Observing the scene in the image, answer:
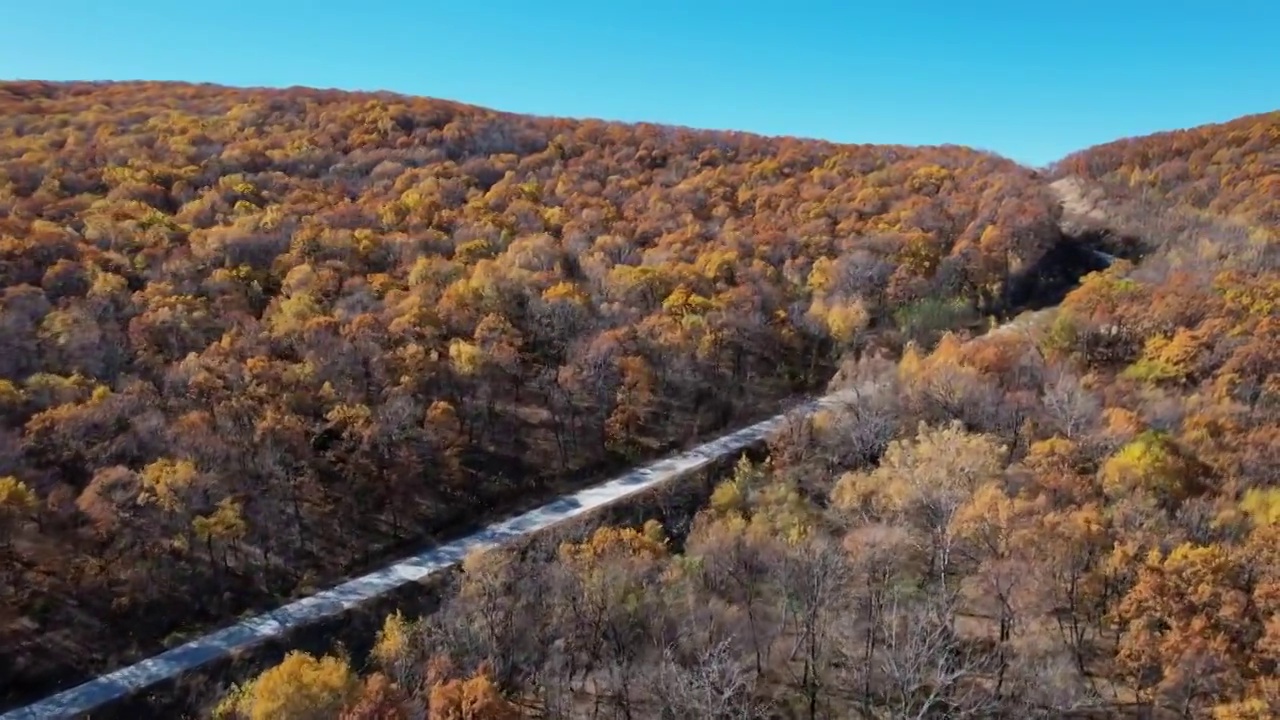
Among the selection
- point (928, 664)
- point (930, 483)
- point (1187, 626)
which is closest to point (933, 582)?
point (930, 483)

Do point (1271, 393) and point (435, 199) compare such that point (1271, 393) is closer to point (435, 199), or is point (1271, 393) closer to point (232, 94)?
point (435, 199)

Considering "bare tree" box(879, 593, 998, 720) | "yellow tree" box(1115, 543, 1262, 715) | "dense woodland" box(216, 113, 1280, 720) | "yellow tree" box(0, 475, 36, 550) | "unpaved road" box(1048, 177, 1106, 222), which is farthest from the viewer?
"unpaved road" box(1048, 177, 1106, 222)

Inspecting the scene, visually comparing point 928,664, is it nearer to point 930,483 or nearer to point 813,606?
point 813,606

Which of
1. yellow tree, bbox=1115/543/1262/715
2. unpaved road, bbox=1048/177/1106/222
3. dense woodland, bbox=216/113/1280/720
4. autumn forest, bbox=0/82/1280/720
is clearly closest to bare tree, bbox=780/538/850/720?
dense woodland, bbox=216/113/1280/720

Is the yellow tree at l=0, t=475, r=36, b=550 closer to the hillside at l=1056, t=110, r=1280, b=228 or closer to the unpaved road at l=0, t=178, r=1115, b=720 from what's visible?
the unpaved road at l=0, t=178, r=1115, b=720

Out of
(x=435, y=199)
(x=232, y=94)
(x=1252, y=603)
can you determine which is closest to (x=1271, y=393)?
(x=1252, y=603)

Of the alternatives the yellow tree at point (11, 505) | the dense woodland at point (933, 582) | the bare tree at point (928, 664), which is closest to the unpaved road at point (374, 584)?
the dense woodland at point (933, 582)
